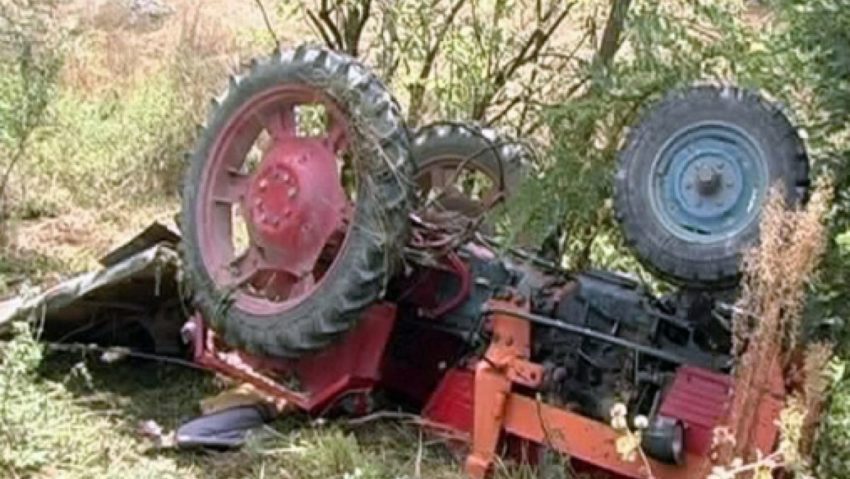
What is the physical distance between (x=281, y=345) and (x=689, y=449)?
1.51m

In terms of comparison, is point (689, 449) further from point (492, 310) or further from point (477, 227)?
point (477, 227)

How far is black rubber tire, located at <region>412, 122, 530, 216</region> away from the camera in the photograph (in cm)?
568

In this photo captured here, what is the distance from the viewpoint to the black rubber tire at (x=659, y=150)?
3.85 m

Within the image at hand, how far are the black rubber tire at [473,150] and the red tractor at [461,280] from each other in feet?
0.07

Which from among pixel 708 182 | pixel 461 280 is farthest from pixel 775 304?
pixel 461 280

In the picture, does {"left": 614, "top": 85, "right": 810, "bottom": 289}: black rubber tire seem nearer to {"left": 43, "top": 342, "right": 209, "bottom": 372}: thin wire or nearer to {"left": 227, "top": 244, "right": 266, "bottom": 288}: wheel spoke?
{"left": 227, "top": 244, "right": 266, "bottom": 288}: wheel spoke

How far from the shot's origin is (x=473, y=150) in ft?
18.9

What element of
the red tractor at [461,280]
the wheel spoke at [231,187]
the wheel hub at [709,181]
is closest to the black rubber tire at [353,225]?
the red tractor at [461,280]

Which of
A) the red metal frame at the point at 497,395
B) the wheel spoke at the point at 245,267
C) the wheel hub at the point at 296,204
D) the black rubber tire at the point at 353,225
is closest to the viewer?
the red metal frame at the point at 497,395

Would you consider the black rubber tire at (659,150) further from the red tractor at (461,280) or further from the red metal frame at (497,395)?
the red metal frame at (497,395)

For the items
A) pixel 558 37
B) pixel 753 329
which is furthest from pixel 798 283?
pixel 558 37

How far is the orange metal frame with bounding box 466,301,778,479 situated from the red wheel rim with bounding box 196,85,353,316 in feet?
2.18

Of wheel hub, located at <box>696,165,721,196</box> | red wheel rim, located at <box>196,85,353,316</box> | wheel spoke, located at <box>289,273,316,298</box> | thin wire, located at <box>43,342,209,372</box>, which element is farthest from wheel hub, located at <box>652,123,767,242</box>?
thin wire, located at <box>43,342,209,372</box>

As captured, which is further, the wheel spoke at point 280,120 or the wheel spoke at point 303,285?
the wheel spoke at point 280,120
